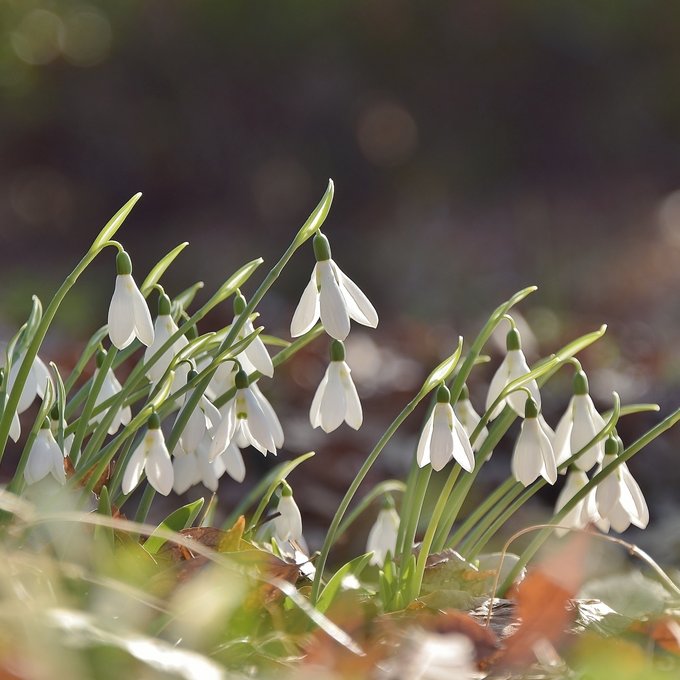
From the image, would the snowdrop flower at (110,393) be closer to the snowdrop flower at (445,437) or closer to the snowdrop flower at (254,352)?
the snowdrop flower at (254,352)

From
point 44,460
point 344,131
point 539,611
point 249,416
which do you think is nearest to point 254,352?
point 249,416

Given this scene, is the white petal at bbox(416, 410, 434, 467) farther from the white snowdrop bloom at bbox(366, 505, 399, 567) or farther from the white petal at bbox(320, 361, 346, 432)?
the white snowdrop bloom at bbox(366, 505, 399, 567)

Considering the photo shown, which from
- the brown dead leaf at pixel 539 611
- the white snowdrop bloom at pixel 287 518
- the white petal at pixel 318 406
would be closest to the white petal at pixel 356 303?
the white petal at pixel 318 406

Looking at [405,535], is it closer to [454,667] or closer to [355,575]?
[355,575]

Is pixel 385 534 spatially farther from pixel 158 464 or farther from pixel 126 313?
pixel 126 313

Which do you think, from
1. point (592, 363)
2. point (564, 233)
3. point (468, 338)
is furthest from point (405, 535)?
point (564, 233)

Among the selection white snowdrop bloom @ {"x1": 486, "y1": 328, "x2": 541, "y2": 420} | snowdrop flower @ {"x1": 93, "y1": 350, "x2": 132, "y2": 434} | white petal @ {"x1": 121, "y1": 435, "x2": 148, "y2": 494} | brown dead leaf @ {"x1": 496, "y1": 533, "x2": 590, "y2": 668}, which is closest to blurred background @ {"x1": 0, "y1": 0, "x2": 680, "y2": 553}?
snowdrop flower @ {"x1": 93, "y1": 350, "x2": 132, "y2": 434}
